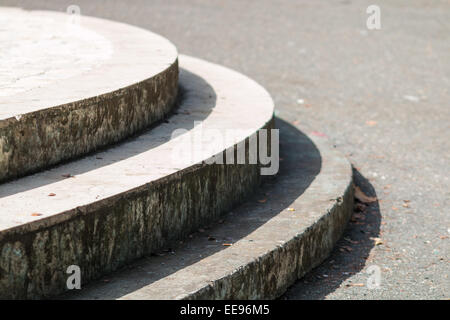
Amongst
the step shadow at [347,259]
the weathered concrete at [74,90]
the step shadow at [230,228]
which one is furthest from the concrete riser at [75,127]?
the step shadow at [347,259]

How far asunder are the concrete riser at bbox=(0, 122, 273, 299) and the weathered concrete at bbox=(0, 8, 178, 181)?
0.57 metres

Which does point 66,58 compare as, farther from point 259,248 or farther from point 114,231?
point 259,248

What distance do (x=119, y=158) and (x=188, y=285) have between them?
95 centimetres

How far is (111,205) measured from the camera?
303 cm

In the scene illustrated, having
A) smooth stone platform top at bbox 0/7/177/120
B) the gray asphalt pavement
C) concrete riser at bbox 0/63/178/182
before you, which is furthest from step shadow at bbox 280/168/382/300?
smooth stone platform top at bbox 0/7/177/120

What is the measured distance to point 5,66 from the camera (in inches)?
179

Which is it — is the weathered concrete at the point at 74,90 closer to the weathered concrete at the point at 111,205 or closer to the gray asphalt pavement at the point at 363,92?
the weathered concrete at the point at 111,205

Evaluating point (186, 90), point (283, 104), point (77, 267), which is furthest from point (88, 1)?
point (77, 267)

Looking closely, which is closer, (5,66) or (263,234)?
(263,234)

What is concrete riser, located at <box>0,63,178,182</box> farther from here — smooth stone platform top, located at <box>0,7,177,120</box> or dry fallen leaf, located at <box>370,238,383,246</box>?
dry fallen leaf, located at <box>370,238,383,246</box>

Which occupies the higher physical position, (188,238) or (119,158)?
(119,158)

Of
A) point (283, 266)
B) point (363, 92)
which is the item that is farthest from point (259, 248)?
point (363, 92)

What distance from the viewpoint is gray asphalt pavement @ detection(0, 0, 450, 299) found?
3.87m

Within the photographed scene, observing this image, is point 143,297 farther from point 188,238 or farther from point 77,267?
point 188,238
